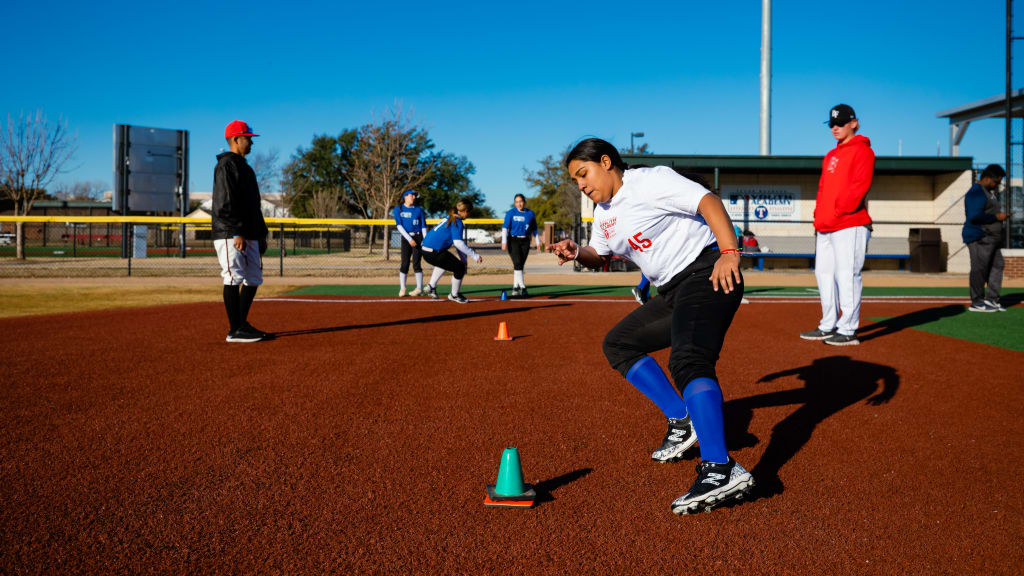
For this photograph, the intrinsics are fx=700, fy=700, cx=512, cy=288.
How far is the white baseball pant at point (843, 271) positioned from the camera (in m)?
7.64

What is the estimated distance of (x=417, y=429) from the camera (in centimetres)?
446

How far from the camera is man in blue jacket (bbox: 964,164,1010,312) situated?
412 inches

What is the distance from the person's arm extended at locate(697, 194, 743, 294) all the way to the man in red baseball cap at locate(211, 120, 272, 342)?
5.76m

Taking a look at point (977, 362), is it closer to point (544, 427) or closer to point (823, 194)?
point (823, 194)

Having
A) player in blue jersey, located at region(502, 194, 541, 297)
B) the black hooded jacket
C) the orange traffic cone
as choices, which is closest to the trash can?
player in blue jersey, located at region(502, 194, 541, 297)

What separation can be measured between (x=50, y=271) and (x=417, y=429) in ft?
71.8

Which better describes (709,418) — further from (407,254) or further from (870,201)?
(870,201)

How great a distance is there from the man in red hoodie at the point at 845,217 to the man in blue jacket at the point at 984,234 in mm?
4047

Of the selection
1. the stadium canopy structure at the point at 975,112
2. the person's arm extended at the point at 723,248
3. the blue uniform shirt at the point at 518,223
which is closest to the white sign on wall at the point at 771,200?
the stadium canopy structure at the point at 975,112

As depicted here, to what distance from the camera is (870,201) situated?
988 inches

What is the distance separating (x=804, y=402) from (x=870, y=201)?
23.0 metres

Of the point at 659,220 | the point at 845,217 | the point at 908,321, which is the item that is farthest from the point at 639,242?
the point at 908,321

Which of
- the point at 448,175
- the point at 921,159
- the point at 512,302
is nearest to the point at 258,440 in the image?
the point at 512,302

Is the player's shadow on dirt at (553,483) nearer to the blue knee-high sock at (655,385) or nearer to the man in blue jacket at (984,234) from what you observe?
the blue knee-high sock at (655,385)
